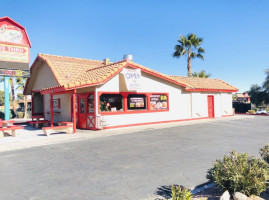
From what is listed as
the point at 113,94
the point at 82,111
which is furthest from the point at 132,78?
the point at 82,111

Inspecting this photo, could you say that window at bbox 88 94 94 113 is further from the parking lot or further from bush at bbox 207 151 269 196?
bush at bbox 207 151 269 196

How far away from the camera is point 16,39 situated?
15.5 metres

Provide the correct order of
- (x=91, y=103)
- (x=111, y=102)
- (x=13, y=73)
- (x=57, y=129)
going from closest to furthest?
1. (x=57, y=129)
2. (x=91, y=103)
3. (x=111, y=102)
4. (x=13, y=73)

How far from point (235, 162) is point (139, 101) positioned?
12183 mm

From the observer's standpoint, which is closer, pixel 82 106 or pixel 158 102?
pixel 82 106

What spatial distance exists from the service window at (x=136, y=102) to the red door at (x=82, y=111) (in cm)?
307

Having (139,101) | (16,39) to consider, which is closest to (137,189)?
(139,101)

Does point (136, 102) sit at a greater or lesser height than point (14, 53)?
lesser

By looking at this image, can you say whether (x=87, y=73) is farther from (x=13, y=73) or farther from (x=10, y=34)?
(x=10, y=34)

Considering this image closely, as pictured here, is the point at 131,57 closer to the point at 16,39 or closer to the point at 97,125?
the point at 97,125

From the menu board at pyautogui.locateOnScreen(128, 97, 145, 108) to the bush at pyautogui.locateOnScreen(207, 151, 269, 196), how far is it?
11719 millimetres

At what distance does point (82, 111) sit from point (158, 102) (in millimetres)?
5983

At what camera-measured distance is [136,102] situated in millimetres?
15859

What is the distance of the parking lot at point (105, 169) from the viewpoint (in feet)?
14.3
